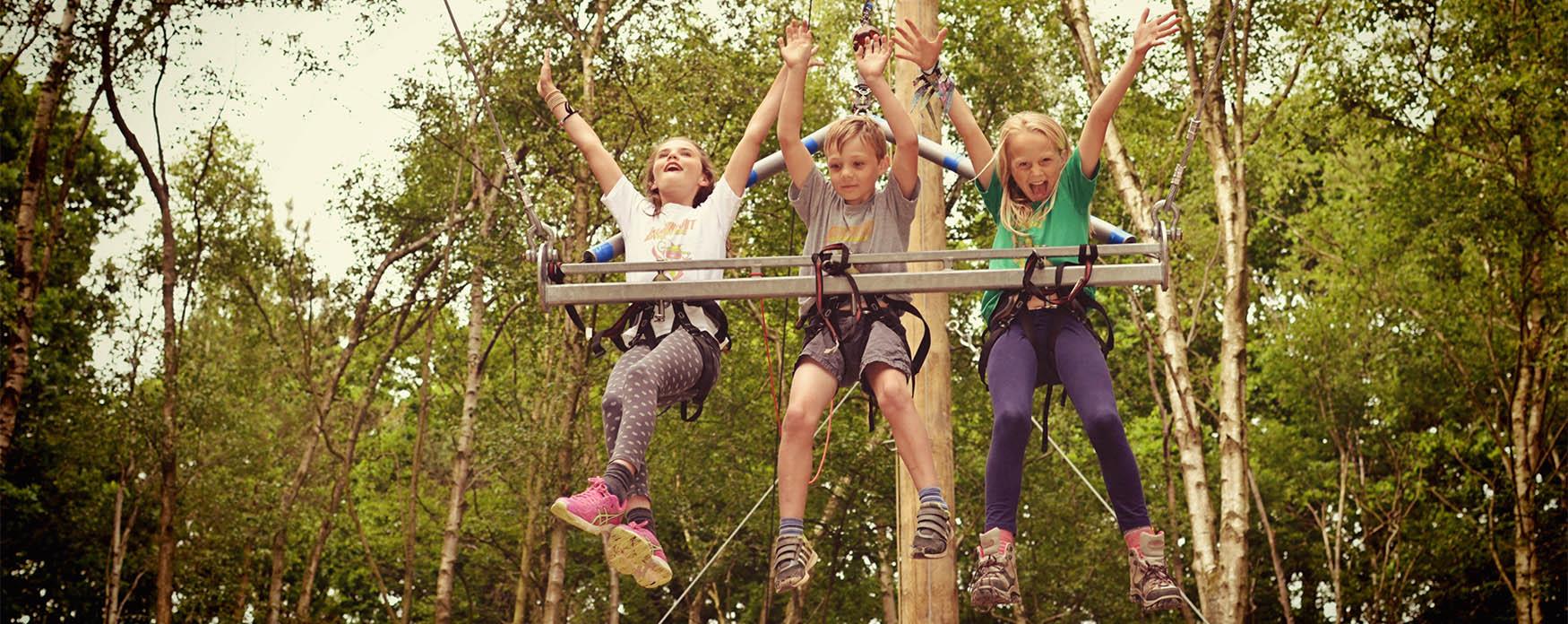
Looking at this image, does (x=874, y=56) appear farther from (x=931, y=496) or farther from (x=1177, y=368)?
(x=1177, y=368)

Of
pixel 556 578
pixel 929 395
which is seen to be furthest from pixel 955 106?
pixel 556 578

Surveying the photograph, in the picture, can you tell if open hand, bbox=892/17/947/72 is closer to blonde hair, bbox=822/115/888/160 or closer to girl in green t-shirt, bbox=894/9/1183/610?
girl in green t-shirt, bbox=894/9/1183/610

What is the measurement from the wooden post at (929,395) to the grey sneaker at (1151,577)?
2.09 metres

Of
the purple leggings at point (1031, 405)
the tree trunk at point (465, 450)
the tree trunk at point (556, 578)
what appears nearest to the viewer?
the purple leggings at point (1031, 405)

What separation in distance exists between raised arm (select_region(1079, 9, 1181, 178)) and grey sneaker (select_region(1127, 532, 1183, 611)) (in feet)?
4.18

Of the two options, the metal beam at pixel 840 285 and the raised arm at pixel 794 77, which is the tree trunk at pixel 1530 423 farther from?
the raised arm at pixel 794 77

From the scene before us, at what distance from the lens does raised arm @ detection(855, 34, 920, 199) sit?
548cm

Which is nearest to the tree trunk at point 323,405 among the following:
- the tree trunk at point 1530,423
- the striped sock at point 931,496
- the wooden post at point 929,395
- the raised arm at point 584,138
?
the tree trunk at point 1530,423

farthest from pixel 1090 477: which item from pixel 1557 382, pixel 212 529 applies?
pixel 212 529

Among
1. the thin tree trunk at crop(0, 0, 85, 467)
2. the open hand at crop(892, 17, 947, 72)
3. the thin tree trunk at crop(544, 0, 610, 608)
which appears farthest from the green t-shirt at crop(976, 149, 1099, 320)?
the thin tree trunk at crop(0, 0, 85, 467)

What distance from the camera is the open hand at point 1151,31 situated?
5.36 metres

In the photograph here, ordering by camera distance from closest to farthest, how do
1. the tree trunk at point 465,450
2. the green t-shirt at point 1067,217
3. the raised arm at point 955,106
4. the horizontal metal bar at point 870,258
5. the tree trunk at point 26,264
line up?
the horizontal metal bar at point 870,258
the raised arm at point 955,106
the green t-shirt at point 1067,217
the tree trunk at point 26,264
the tree trunk at point 465,450

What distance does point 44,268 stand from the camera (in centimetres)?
1850

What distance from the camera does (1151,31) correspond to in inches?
213
